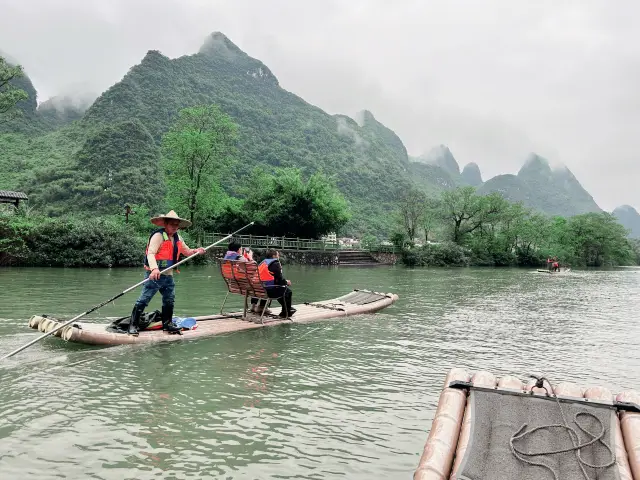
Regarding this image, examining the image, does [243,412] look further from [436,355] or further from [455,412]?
[436,355]

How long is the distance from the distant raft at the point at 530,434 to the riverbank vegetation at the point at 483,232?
45086 millimetres

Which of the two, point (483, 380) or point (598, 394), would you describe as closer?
point (598, 394)

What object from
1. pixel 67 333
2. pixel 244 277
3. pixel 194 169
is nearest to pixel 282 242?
pixel 194 169

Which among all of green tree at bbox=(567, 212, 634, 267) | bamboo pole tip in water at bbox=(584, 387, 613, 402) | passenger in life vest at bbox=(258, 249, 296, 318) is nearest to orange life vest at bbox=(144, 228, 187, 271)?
passenger in life vest at bbox=(258, 249, 296, 318)

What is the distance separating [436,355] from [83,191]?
154 ft

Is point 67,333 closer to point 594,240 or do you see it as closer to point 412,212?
point 412,212

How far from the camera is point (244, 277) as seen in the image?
8.82 m

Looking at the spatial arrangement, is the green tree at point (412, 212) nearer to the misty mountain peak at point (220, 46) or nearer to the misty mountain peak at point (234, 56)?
the misty mountain peak at point (234, 56)

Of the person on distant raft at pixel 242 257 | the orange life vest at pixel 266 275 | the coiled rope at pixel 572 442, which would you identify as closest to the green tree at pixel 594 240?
the person on distant raft at pixel 242 257

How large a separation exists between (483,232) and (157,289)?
54.3m

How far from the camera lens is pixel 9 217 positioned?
76.5 feet

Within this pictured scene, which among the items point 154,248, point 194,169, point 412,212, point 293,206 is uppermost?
point 194,169

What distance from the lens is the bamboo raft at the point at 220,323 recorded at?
22.3 feet

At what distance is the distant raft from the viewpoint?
2932 millimetres
